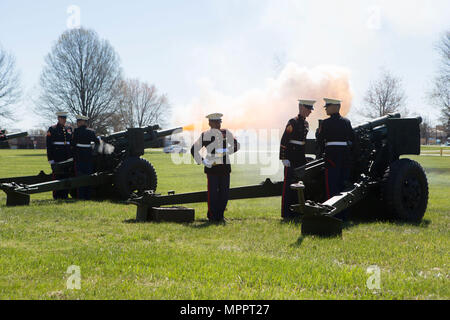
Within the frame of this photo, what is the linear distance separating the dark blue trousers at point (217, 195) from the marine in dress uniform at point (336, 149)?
1.46 meters

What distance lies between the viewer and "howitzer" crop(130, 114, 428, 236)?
695 centimetres

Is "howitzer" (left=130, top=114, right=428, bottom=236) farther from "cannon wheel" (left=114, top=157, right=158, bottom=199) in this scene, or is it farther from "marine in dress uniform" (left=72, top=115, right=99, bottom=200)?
"marine in dress uniform" (left=72, top=115, right=99, bottom=200)

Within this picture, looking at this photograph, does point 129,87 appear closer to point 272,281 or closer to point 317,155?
point 317,155

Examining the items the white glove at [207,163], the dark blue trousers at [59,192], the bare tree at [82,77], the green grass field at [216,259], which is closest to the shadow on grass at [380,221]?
the green grass field at [216,259]

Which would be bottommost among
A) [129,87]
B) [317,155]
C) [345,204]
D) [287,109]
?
[345,204]

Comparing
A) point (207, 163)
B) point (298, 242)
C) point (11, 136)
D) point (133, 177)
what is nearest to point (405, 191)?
point (298, 242)

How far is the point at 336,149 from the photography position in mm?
6871

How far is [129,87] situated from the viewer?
55.4m

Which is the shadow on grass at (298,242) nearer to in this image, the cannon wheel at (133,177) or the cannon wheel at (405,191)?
the cannon wheel at (405,191)

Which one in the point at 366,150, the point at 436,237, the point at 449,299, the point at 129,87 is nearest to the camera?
the point at 449,299

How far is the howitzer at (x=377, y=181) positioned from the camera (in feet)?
22.8
